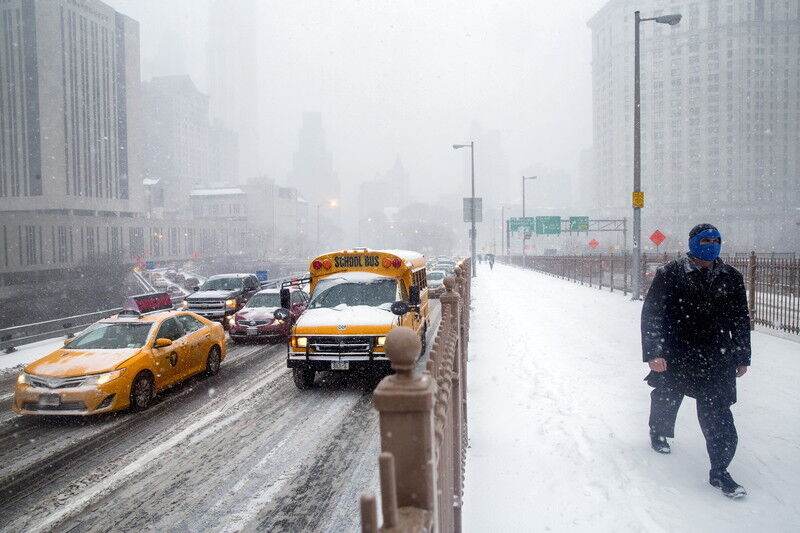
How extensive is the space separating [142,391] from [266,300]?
7884 millimetres

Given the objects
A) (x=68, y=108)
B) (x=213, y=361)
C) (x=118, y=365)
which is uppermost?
(x=68, y=108)

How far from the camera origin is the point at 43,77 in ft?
367

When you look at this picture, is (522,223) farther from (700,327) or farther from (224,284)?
(700,327)

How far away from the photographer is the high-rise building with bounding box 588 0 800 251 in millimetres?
140000

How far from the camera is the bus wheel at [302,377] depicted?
9516mm

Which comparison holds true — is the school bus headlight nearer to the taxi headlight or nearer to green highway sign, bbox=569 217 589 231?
the taxi headlight

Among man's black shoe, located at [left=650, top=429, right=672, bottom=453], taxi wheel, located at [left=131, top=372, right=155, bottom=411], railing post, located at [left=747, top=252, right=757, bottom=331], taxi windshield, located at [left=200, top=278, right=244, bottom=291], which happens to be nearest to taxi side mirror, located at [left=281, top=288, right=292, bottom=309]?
taxi wheel, located at [left=131, top=372, right=155, bottom=411]

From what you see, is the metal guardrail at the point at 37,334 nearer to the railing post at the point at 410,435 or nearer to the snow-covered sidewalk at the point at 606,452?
the snow-covered sidewalk at the point at 606,452

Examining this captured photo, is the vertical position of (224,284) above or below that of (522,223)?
below

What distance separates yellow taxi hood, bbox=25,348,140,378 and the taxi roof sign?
23.5 feet

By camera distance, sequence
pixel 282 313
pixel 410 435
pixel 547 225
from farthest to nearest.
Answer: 1. pixel 547 225
2. pixel 282 313
3. pixel 410 435

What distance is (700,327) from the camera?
4.50 m

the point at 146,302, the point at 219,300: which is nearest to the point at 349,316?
the point at 146,302

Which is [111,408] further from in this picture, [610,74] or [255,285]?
[610,74]
